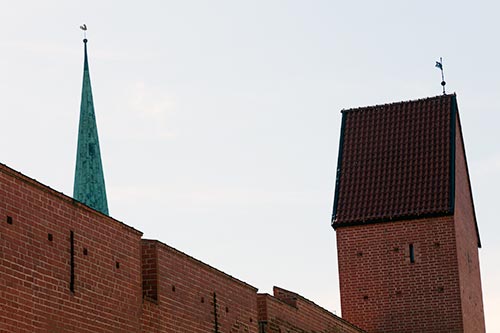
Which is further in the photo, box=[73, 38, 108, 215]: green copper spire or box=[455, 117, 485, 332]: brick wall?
box=[73, 38, 108, 215]: green copper spire

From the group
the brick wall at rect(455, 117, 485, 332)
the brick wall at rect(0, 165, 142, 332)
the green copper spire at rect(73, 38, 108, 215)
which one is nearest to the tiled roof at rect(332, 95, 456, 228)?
the brick wall at rect(455, 117, 485, 332)

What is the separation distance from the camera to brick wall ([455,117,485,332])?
3191cm

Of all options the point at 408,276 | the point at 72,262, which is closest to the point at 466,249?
the point at 408,276

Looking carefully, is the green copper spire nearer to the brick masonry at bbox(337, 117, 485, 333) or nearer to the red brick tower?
the red brick tower

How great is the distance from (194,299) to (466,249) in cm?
1631

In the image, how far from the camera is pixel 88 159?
5109 cm

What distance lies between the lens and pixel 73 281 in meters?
14.6

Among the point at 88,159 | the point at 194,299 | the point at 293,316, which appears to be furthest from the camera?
the point at 88,159

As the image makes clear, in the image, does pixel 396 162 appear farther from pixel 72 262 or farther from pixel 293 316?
pixel 72 262

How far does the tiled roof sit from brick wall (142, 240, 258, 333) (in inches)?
454

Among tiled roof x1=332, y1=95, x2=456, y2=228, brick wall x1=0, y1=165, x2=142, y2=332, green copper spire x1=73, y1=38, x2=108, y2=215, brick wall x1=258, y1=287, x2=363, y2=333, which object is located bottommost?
brick wall x1=0, y1=165, x2=142, y2=332

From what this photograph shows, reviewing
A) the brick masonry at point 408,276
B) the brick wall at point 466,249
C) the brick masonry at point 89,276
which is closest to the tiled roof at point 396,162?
the brick masonry at point 408,276

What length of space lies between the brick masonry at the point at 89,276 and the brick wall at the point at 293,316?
5.88ft

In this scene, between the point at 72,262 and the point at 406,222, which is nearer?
the point at 72,262
